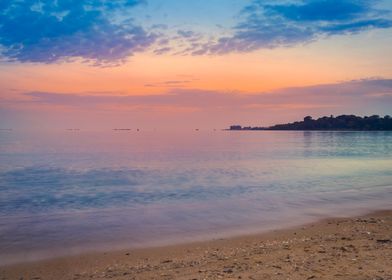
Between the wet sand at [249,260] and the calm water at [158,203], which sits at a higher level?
the wet sand at [249,260]

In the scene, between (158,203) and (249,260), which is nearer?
(249,260)

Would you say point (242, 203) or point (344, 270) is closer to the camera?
point (344, 270)

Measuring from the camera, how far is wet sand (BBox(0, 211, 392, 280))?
8.45m

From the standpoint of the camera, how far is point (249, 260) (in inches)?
378

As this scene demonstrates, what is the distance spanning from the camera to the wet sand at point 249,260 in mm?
8448

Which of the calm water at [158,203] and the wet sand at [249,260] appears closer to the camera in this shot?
the wet sand at [249,260]

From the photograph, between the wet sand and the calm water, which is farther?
the calm water

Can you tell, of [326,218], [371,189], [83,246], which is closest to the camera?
[83,246]

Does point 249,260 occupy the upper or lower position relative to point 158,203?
upper

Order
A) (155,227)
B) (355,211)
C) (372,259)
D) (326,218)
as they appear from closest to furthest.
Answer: (372,259) → (155,227) → (326,218) → (355,211)

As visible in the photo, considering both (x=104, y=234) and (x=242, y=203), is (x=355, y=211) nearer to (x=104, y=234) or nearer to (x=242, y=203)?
(x=242, y=203)

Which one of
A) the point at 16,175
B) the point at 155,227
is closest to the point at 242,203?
the point at 155,227

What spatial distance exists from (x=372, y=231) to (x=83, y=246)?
9.29 meters

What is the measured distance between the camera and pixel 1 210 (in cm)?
1831
